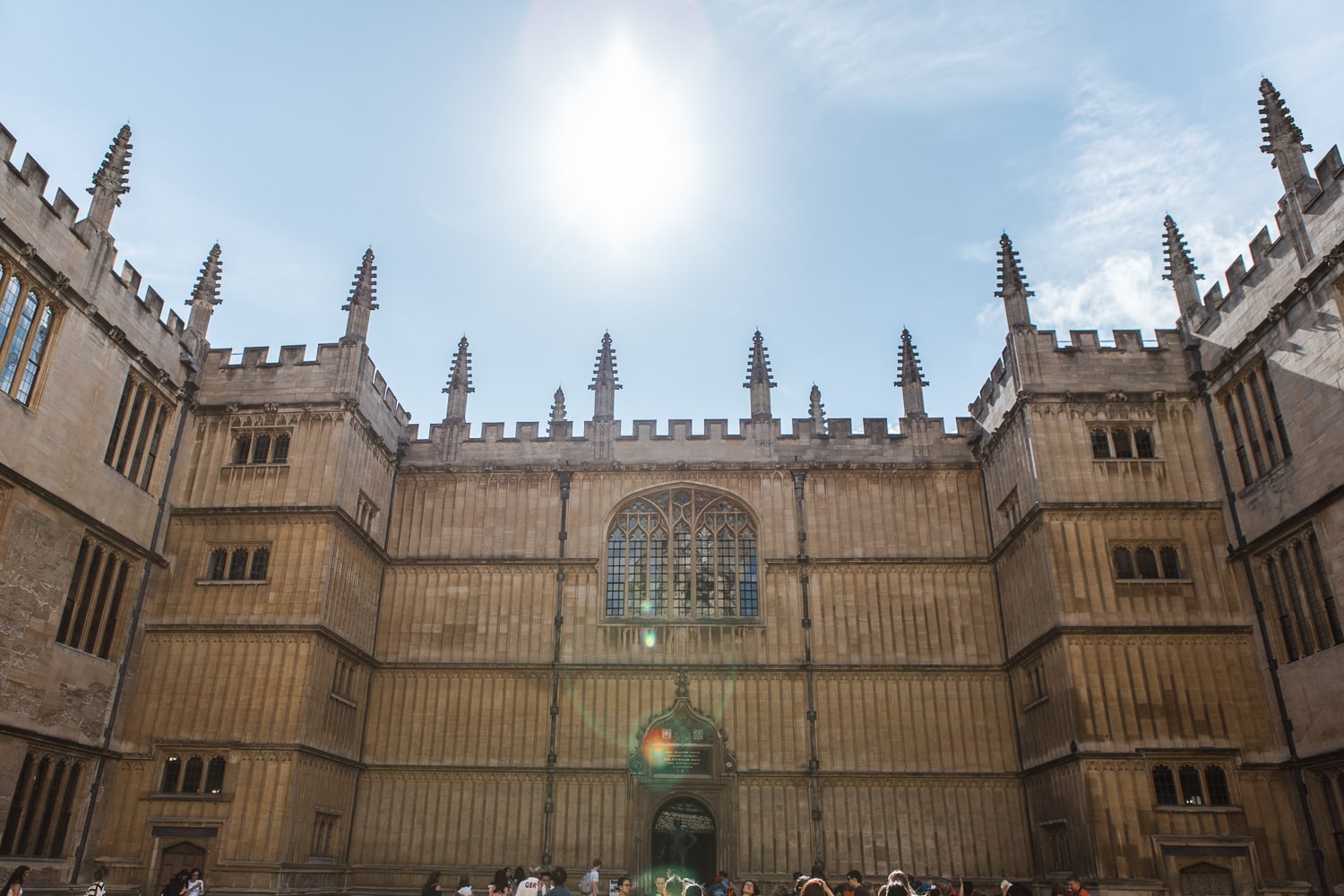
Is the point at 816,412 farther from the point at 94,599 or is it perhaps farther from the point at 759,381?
the point at 94,599

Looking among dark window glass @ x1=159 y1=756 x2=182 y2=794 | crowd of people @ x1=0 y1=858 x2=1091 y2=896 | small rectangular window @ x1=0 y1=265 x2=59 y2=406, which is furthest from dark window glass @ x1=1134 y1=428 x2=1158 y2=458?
small rectangular window @ x1=0 y1=265 x2=59 y2=406

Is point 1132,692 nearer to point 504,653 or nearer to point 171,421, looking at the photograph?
point 504,653

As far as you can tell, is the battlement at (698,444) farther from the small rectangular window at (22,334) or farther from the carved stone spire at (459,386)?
the small rectangular window at (22,334)

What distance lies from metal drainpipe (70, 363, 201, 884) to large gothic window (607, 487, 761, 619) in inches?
422

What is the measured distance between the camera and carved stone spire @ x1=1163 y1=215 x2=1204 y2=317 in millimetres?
23250

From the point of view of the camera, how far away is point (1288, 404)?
18.7m

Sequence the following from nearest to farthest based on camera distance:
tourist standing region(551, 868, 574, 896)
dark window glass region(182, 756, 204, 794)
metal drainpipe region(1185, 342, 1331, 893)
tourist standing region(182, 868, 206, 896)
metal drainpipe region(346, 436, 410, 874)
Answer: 1. tourist standing region(551, 868, 574, 896)
2. tourist standing region(182, 868, 206, 896)
3. metal drainpipe region(1185, 342, 1331, 893)
4. dark window glass region(182, 756, 204, 794)
5. metal drainpipe region(346, 436, 410, 874)

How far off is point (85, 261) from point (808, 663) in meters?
18.5

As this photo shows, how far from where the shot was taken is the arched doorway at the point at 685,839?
898 inches

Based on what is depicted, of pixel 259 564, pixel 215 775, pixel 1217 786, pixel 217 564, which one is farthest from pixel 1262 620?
pixel 217 564

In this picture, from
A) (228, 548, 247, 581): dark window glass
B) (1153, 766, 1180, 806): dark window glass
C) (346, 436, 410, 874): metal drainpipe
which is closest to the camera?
(1153, 766, 1180, 806): dark window glass

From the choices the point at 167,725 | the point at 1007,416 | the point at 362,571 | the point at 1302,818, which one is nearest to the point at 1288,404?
the point at 1007,416

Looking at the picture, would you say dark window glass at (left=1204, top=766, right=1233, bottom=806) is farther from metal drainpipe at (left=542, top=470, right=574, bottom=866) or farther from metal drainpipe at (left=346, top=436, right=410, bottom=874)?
metal drainpipe at (left=346, top=436, right=410, bottom=874)

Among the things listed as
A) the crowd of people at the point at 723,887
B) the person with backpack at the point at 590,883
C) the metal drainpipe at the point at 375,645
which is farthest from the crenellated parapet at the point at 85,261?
the person with backpack at the point at 590,883
